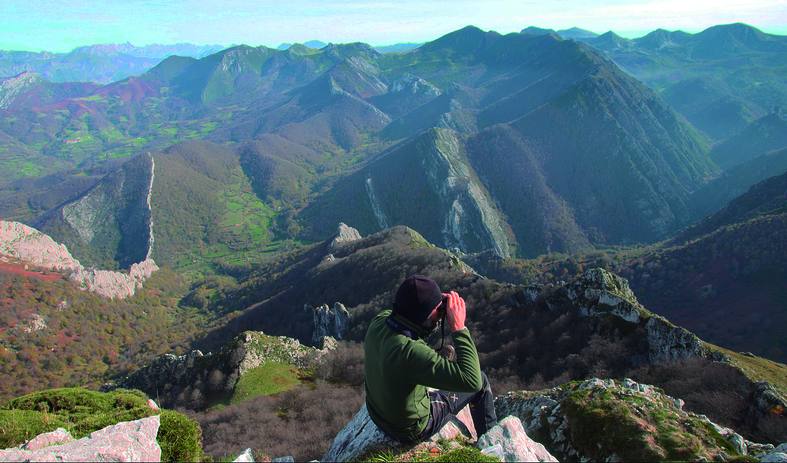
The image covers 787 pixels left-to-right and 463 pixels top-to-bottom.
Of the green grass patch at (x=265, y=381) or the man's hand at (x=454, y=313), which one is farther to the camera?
the green grass patch at (x=265, y=381)

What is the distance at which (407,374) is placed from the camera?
7848 millimetres

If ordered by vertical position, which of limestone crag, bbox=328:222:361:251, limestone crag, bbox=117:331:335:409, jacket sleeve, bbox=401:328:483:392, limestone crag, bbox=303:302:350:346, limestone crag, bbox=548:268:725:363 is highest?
jacket sleeve, bbox=401:328:483:392

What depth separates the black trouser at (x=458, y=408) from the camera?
932 cm

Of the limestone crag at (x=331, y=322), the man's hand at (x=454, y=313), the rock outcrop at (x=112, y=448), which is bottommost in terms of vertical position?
the limestone crag at (x=331, y=322)

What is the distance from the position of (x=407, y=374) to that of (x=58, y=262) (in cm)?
20425

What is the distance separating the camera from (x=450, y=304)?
8.12m

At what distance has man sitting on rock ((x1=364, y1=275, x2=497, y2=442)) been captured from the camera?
761cm

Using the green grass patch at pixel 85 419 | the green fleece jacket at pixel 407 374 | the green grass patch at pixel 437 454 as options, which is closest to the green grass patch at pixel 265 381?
the green grass patch at pixel 85 419

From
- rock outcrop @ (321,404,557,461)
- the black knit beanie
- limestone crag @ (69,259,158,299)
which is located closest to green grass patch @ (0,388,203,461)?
rock outcrop @ (321,404,557,461)

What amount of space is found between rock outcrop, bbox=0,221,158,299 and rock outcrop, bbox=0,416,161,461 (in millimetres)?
170406

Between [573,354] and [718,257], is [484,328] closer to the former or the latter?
[573,354]

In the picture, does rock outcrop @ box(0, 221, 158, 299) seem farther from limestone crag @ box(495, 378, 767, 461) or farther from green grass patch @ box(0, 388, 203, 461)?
limestone crag @ box(495, 378, 767, 461)

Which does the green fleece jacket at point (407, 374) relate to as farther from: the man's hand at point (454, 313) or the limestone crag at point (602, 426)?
the limestone crag at point (602, 426)

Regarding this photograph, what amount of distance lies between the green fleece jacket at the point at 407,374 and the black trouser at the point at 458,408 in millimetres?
407
